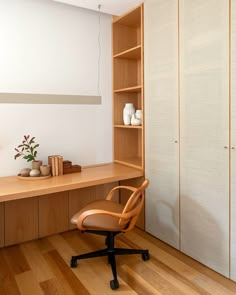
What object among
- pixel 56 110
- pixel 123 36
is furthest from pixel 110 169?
pixel 123 36

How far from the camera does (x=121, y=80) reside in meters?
3.19

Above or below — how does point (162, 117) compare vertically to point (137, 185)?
above

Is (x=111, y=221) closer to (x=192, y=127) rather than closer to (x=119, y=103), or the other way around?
(x=192, y=127)

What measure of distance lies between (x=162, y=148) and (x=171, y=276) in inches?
43.0

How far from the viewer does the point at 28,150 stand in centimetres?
264

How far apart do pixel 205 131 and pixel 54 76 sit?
163cm

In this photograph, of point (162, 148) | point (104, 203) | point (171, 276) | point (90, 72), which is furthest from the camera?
point (90, 72)

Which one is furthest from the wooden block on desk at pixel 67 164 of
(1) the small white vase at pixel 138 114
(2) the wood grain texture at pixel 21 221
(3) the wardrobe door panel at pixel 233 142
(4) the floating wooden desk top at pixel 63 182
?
(3) the wardrobe door panel at pixel 233 142

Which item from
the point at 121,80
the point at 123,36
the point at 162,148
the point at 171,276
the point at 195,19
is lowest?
the point at 171,276

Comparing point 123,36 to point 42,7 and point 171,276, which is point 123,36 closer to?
point 42,7

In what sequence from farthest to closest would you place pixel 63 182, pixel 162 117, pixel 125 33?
pixel 125 33, pixel 162 117, pixel 63 182

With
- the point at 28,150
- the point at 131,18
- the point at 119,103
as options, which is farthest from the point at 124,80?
the point at 28,150

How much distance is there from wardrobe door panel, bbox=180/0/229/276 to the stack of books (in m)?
1.15

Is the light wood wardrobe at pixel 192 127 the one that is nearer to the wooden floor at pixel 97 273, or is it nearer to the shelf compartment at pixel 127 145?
the wooden floor at pixel 97 273
